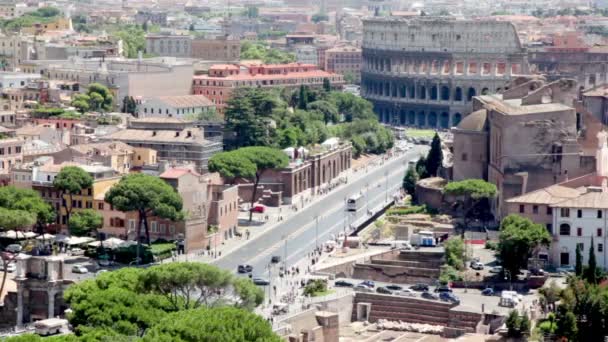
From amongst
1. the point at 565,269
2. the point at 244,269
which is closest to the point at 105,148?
the point at 244,269

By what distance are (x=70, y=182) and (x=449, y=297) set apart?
22.0 metres

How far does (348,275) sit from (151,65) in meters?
57.3

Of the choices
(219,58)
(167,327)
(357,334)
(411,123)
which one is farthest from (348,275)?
(219,58)

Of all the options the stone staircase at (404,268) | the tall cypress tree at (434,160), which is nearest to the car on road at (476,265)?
the stone staircase at (404,268)

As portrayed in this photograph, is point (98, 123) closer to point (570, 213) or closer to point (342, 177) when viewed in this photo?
point (342, 177)

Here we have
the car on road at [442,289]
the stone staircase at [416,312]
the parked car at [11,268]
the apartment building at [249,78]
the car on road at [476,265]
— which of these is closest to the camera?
the stone staircase at [416,312]

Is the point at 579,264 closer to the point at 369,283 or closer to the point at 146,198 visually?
the point at 369,283

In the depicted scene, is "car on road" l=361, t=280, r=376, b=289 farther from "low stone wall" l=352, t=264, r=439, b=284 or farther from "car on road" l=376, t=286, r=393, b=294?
"low stone wall" l=352, t=264, r=439, b=284

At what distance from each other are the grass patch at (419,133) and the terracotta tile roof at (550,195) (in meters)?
53.1

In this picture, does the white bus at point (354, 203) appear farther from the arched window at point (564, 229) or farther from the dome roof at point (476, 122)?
the arched window at point (564, 229)

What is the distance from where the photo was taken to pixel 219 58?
547 feet

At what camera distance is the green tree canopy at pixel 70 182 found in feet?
268

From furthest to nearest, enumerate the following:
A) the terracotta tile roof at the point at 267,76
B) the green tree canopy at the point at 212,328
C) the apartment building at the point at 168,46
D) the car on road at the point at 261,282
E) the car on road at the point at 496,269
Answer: the apartment building at the point at 168,46, the terracotta tile roof at the point at 267,76, the car on road at the point at 496,269, the car on road at the point at 261,282, the green tree canopy at the point at 212,328

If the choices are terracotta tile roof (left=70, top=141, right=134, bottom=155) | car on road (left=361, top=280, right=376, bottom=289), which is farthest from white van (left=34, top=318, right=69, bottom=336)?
terracotta tile roof (left=70, top=141, right=134, bottom=155)
